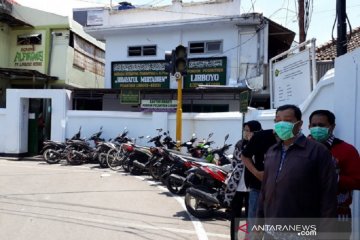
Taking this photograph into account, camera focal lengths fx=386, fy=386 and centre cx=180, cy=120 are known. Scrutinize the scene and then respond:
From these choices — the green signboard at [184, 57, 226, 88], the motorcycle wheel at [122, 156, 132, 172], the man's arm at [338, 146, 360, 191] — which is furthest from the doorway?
the man's arm at [338, 146, 360, 191]

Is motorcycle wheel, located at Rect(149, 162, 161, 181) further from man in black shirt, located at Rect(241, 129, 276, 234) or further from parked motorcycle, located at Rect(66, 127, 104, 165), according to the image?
man in black shirt, located at Rect(241, 129, 276, 234)

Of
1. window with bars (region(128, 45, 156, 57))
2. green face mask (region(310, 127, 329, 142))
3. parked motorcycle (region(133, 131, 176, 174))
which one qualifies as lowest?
parked motorcycle (region(133, 131, 176, 174))

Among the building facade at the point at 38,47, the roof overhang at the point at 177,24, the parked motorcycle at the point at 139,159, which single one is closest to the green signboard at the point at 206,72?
the roof overhang at the point at 177,24

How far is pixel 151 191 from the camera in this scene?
9.34 metres

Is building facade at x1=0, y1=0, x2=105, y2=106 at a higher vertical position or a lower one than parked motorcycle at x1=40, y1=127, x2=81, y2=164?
higher

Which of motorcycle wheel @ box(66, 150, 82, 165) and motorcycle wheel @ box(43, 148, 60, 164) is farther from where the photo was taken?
motorcycle wheel @ box(43, 148, 60, 164)

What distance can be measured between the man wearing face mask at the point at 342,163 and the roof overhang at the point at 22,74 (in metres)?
16.9

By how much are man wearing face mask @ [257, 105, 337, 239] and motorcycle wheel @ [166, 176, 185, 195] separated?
19.5ft

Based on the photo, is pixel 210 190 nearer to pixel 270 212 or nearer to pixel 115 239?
pixel 115 239

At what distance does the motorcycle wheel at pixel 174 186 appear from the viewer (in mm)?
8814

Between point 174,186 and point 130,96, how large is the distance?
25.8ft

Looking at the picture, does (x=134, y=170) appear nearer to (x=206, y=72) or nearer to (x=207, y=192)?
(x=207, y=192)

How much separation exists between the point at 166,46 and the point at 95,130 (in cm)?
553

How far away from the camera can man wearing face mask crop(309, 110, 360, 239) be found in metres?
3.28
